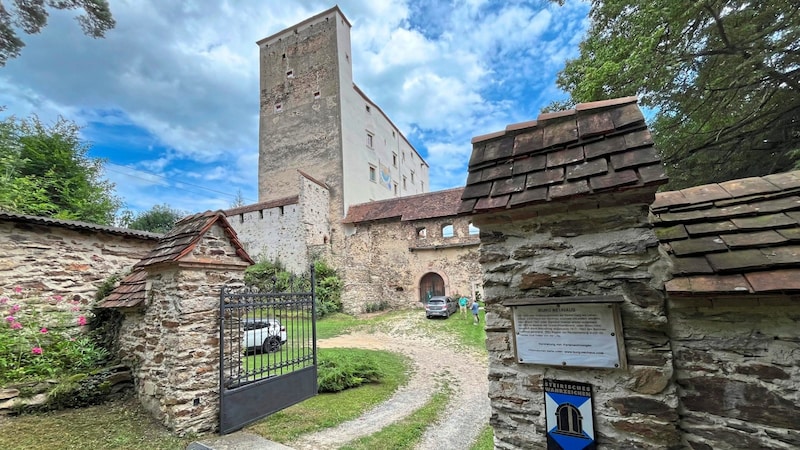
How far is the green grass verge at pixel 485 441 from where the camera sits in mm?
4388

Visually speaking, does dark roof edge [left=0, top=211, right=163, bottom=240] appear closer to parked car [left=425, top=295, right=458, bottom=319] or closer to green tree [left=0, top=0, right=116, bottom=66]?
green tree [left=0, top=0, right=116, bottom=66]

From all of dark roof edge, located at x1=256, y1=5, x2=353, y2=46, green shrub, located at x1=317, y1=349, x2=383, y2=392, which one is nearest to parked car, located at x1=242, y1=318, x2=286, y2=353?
green shrub, located at x1=317, y1=349, x2=383, y2=392

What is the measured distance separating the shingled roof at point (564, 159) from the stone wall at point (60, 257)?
26.3 ft

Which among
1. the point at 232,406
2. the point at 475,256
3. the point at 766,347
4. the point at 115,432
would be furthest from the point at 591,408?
the point at 475,256

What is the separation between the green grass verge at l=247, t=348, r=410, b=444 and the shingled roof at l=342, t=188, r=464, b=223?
41.4ft

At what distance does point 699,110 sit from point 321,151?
1996cm

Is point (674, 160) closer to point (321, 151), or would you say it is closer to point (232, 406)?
point (232, 406)

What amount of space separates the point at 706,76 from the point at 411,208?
14.9 m

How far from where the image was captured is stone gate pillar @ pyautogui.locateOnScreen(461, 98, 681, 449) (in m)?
2.09

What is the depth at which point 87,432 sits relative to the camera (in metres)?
4.14

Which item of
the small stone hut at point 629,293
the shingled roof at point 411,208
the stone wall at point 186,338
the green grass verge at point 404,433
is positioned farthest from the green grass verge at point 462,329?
the small stone hut at point 629,293

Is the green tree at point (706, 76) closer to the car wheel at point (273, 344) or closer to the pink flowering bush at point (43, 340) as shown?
the car wheel at point (273, 344)

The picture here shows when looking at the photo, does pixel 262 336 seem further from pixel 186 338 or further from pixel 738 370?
pixel 738 370

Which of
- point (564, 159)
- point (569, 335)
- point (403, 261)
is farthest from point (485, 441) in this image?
point (403, 261)
